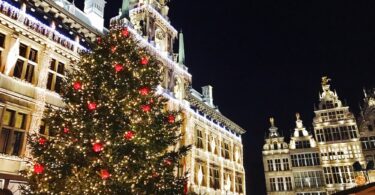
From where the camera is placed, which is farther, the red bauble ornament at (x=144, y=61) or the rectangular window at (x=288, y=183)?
the rectangular window at (x=288, y=183)

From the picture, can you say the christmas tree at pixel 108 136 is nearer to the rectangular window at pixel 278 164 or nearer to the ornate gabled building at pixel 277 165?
the ornate gabled building at pixel 277 165

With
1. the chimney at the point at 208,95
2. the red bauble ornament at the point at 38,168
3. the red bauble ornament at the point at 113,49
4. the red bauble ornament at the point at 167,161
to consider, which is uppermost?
the chimney at the point at 208,95

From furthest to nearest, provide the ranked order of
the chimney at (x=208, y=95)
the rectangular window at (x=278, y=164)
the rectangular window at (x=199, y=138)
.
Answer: the rectangular window at (x=278, y=164), the chimney at (x=208, y=95), the rectangular window at (x=199, y=138)

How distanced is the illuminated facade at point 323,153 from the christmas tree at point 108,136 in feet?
113

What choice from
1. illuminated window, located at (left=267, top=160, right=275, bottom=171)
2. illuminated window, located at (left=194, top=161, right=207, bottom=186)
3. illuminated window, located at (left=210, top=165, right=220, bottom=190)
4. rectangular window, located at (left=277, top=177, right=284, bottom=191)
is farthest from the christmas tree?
illuminated window, located at (left=267, top=160, right=275, bottom=171)

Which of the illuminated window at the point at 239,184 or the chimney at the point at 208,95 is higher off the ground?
the chimney at the point at 208,95

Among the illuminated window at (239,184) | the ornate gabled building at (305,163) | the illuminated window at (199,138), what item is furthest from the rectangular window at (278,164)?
the illuminated window at (199,138)

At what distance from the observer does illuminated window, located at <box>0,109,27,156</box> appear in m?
13.1

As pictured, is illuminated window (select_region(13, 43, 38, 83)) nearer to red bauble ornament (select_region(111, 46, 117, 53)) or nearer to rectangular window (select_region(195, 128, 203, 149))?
red bauble ornament (select_region(111, 46, 117, 53))

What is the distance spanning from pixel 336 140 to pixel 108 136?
38231 mm

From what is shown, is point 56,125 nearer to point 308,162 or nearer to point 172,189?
point 172,189

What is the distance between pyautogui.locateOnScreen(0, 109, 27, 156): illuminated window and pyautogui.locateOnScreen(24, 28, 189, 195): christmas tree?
3239 millimetres

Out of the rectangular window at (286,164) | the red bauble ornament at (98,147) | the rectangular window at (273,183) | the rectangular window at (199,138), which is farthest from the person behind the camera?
the rectangular window at (286,164)

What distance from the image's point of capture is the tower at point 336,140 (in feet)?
125
